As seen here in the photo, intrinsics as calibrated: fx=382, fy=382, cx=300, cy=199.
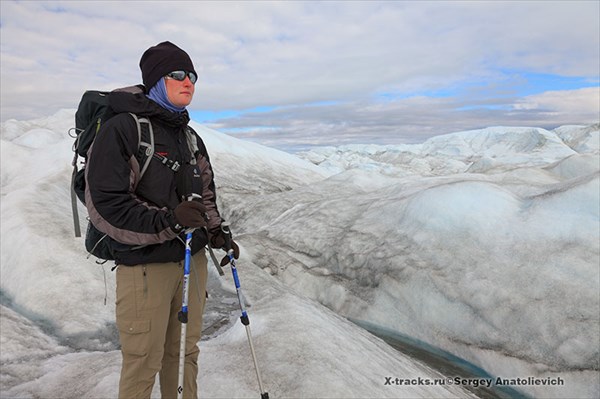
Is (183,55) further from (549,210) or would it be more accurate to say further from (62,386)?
(549,210)

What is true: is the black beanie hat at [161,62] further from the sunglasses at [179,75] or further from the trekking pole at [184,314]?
the trekking pole at [184,314]

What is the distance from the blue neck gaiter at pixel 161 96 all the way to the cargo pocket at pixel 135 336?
1.66 metres

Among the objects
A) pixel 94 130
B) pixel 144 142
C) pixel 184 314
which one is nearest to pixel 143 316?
pixel 184 314

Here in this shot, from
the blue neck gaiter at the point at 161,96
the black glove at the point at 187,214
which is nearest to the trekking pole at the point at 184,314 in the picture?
the black glove at the point at 187,214

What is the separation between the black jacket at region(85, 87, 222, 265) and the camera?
2648 mm

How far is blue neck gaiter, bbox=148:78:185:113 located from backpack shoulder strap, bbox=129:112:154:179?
0.72 ft

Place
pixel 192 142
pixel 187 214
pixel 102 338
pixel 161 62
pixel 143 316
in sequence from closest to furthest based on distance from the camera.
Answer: pixel 187 214, pixel 143 316, pixel 161 62, pixel 192 142, pixel 102 338

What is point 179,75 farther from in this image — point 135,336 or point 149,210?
point 135,336

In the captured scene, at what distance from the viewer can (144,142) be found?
2.88 metres

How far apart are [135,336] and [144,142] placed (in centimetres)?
145

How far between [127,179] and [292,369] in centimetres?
330

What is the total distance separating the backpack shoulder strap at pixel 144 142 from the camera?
2.86 meters

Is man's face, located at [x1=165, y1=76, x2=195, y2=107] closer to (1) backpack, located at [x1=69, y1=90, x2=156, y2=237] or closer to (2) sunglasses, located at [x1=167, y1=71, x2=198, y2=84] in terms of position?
(2) sunglasses, located at [x1=167, y1=71, x2=198, y2=84]

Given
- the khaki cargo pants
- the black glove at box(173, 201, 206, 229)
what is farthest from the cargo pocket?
the black glove at box(173, 201, 206, 229)
